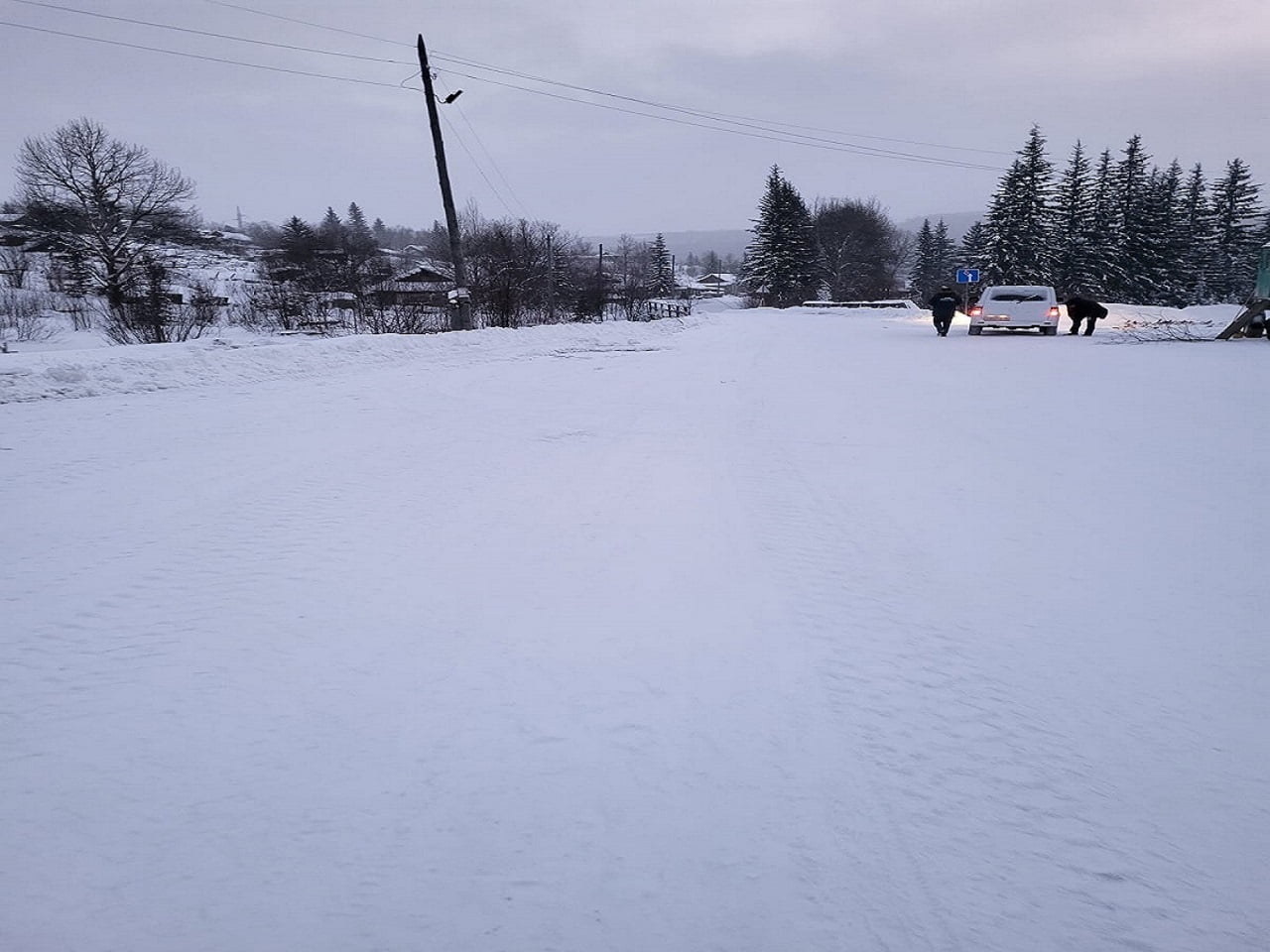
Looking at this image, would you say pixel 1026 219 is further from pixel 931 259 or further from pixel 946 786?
pixel 946 786

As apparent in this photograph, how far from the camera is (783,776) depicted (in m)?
2.63

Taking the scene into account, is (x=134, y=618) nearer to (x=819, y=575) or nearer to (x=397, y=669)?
(x=397, y=669)

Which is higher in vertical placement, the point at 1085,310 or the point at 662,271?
the point at 662,271

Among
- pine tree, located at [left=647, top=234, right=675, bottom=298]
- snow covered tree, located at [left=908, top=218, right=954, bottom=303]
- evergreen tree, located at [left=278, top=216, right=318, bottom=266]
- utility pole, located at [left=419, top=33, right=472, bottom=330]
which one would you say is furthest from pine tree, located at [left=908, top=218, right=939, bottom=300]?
utility pole, located at [left=419, top=33, right=472, bottom=330]

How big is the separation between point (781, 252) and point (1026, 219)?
68.0 ft

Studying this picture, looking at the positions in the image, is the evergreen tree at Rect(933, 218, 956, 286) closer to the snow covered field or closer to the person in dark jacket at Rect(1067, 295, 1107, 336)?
the person in dark jacket at Rect(1067, 295, 1107, 336)

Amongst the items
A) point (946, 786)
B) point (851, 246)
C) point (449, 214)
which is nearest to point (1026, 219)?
point (851, 246)

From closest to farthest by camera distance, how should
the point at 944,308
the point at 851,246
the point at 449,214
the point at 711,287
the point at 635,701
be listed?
the point at 635,701, the point at 449,214, the point at 944,308, the point at 851,246, the point at 711,287

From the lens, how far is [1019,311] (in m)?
22.4

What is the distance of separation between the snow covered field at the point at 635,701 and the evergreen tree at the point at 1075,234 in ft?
206

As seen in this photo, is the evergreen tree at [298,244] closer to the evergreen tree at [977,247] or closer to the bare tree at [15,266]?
the bare tree at [15,266]

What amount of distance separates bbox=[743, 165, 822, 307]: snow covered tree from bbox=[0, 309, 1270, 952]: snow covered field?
62526 millimetres

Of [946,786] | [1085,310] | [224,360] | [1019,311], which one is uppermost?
[224,360]

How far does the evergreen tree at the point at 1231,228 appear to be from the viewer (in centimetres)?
6431
